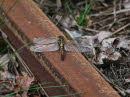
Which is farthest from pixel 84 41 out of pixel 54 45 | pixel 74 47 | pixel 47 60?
pixel 47 60

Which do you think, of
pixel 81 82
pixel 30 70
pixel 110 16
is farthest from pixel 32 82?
pixel 110 16

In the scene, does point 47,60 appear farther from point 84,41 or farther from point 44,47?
point 84,41

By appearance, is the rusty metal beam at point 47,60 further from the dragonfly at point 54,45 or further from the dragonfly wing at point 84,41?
the dragonfly wing at point 84,41

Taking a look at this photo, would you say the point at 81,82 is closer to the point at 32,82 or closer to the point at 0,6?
the point at 32,82

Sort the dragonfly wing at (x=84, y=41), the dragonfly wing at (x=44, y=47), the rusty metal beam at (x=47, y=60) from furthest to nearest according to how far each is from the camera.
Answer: the dragonfly wing at (x=84, y=41)
the dragonfly wing at (x=44, y=47)
the rusty metal beam at (x=47, y=60)

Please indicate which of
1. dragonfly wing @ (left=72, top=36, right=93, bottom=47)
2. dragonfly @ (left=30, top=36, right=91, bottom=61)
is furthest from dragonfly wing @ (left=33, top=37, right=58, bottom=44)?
dragonfly wing @ (left=72, top=36, right=93, bottom=47)

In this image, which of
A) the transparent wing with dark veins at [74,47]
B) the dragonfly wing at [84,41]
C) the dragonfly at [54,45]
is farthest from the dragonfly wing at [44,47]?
the dragonfly wing at [84,41]
